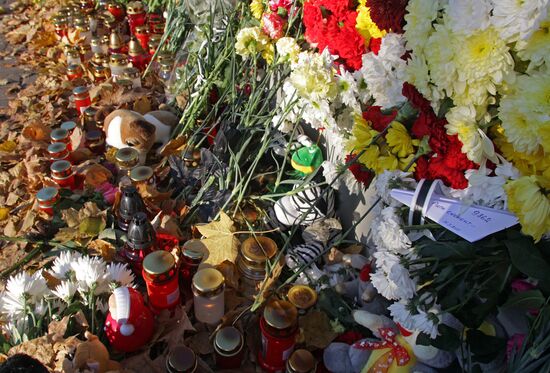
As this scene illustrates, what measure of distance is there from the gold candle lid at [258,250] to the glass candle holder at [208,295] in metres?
0.15

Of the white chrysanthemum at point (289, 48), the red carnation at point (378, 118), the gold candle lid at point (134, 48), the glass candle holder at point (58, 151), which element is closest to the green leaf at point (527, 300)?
the red carnation at point (378, 118)

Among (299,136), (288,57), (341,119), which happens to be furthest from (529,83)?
(299,136)

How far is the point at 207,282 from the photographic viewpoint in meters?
1.41

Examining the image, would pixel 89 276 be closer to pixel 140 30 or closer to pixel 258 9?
pixel 258 9

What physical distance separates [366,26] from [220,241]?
860 millimetres

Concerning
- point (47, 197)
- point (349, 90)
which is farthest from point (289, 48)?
point (47, 197)

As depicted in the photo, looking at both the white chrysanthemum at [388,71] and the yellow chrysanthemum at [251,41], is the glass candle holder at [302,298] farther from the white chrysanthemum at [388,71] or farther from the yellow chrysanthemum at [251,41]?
the yellow chrysanthemum at [251,41]

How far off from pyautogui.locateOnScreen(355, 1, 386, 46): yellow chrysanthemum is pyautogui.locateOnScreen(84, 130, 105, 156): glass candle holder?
4.38 feet

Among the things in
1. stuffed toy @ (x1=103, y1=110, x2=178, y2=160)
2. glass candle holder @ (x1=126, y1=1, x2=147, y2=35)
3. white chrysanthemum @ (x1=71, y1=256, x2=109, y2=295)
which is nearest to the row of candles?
white chrysanthemum @ (x1=71, y1=256, x2=109, y2=295)

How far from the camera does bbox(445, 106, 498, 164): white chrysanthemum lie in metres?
0.96

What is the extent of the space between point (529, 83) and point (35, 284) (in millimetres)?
1325

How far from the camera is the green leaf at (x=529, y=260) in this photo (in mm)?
900

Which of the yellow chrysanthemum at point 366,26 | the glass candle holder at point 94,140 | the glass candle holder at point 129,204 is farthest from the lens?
the glass candle holder at point 94,140

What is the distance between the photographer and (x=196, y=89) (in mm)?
2404
